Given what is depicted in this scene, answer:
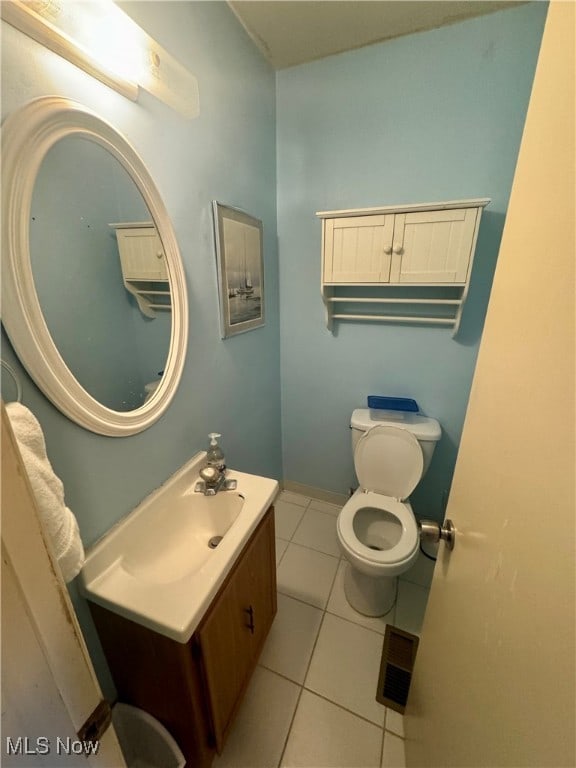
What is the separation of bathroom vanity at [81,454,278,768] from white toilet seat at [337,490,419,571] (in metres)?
0.37

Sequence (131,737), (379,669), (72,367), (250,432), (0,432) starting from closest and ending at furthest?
(0,432) → (72,367) → (131,737) → (379,669) → (250,432)

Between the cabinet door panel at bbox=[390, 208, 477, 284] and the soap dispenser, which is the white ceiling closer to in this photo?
the cabinet door panel at bbox=[390, 208, 477, 284]

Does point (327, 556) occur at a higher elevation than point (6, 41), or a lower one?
lower

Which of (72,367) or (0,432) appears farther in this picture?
(72,367)

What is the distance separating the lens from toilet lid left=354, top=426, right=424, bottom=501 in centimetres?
154

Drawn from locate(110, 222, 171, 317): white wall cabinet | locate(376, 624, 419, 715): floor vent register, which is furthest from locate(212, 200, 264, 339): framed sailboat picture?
locate(376, 624, 419, 715): floor vent register

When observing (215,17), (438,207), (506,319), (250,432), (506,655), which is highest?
(215,17)

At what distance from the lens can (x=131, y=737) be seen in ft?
3.03

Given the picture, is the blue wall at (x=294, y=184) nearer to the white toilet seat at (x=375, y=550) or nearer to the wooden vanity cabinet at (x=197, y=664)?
the wooden vanity cabinet at (x=197, y=664)

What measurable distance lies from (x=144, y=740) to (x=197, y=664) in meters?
0.44

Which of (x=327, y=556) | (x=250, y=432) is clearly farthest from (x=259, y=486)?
(x=327, y=556)

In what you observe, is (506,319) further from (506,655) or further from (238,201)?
(238,201)

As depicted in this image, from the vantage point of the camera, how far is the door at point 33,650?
0.33 meters

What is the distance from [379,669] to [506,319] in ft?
4.80
